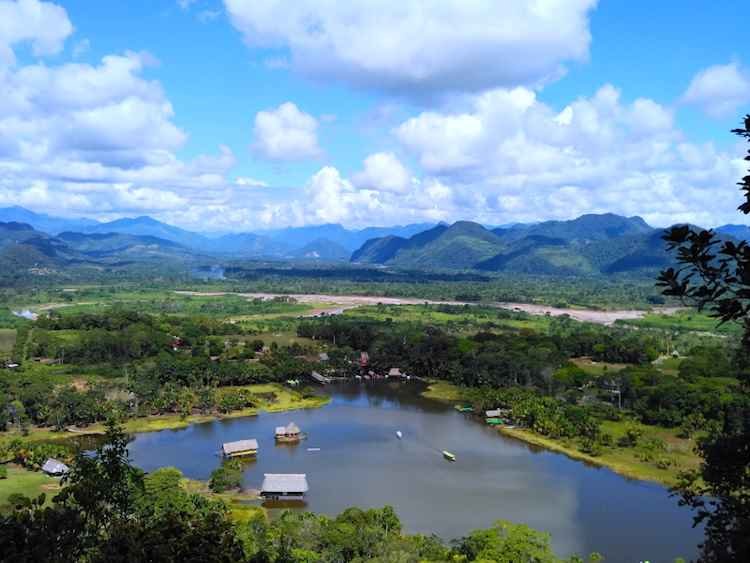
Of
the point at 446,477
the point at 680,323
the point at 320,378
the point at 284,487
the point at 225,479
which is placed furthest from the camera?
the point at 680,323

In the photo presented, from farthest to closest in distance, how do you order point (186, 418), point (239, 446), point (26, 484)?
point (186, 418), point (239, 446), point (26, 484)

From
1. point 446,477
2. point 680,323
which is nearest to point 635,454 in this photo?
point 446,477

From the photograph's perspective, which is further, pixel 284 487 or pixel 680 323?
pixel 680 323

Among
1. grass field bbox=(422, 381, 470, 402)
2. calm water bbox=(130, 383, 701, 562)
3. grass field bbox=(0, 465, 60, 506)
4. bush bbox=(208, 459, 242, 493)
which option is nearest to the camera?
calm water bbox=(130, 383, 701, 562)

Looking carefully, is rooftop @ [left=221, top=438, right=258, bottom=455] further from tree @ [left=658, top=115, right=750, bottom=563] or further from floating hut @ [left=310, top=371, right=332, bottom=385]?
tree @ [left=658, top=115, right=750, bottom=563]

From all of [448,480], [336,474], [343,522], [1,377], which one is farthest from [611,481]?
[1,377]

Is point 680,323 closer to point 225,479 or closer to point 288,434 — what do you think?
point 288,434

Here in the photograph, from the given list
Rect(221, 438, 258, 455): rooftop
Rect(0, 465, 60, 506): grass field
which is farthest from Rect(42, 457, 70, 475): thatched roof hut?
Rect(221, 438, 258, 455): rooftop
